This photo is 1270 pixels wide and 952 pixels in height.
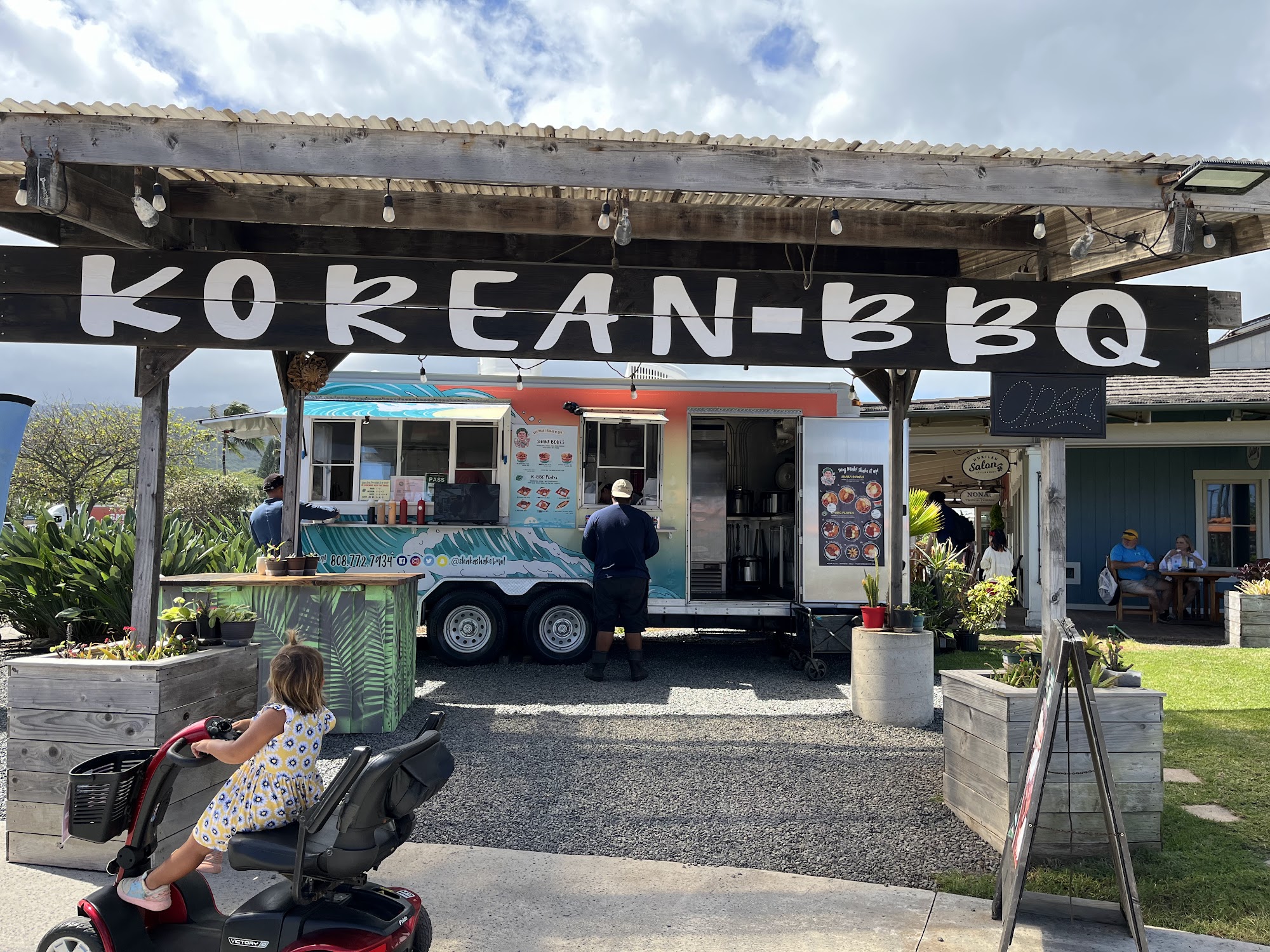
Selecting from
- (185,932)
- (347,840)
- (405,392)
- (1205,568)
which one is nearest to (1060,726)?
(347,840)

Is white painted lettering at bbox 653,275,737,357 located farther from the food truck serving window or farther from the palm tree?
the palm tree

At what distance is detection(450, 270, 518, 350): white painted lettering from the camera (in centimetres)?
531

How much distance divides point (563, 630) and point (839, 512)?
117 inches

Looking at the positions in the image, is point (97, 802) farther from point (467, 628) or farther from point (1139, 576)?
point (1139, 576)

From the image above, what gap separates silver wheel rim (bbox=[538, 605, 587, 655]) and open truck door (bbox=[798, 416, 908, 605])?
7.17 ft

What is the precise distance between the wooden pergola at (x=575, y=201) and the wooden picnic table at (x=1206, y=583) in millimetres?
8463

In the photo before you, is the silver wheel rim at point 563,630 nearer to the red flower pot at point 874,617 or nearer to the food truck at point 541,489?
the food truck at point 541,489

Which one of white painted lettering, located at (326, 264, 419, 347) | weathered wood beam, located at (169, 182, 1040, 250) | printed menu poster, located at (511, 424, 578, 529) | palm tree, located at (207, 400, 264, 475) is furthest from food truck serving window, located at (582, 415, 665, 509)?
palm tree, located at (207, 400, 264, 475)

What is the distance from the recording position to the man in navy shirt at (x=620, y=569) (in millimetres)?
8719

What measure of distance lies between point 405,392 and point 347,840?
23.9 ft

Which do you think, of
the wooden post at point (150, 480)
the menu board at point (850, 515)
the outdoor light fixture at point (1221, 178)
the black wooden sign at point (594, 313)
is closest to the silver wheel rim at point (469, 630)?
the menu board at point (850, 515)

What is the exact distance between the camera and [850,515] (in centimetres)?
946

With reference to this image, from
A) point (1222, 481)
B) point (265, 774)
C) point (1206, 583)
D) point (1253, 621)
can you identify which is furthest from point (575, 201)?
point (1222, 481)

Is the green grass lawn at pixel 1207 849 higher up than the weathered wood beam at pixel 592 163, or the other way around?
the weathered wood beam at pixel 592 163
